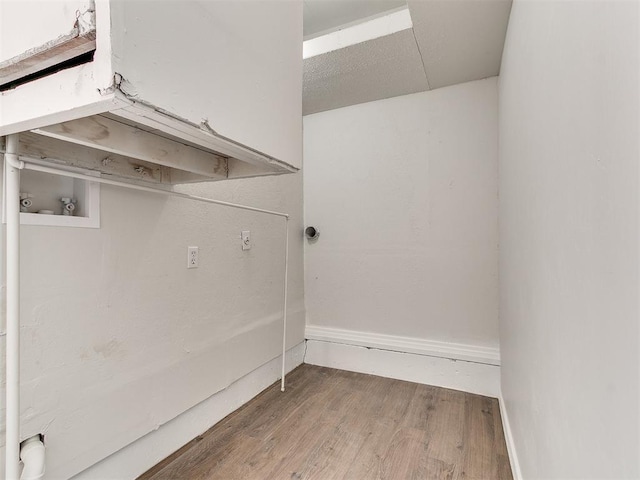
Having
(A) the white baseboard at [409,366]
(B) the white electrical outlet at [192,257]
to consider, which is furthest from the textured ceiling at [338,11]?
(A) the white baseboard at [409,366]

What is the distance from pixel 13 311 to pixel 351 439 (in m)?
1.62

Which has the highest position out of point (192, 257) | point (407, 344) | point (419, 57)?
point (419, 57)

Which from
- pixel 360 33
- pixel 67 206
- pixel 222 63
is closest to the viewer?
pixel 222 63

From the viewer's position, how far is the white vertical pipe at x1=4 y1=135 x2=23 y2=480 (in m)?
0.99

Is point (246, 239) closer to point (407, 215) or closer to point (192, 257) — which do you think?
point (192, 257)

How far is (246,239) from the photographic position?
7.14 ft

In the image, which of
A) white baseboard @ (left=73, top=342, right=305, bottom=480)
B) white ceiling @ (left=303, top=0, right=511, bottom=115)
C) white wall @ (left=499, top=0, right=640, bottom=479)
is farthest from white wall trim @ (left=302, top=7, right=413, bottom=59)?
white baseboard @ (left=73, top=342, right=305, bottom=480)

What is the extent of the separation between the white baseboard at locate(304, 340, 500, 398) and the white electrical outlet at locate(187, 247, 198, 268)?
58.4 inches

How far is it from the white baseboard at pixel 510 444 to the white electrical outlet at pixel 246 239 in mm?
1811

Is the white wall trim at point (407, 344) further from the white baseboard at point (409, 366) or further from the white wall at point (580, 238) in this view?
the white wall at point (580, 238)

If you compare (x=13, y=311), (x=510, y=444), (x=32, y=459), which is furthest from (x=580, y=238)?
(x=32, y=459)

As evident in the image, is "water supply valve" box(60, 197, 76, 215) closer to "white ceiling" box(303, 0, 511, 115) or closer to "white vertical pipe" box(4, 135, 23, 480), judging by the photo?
"white vertical pipe" box(4, 135, 23, 480)

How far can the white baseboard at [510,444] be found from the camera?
139 centimetres

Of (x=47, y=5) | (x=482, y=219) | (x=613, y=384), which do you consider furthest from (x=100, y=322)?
(x=482, y=219)
